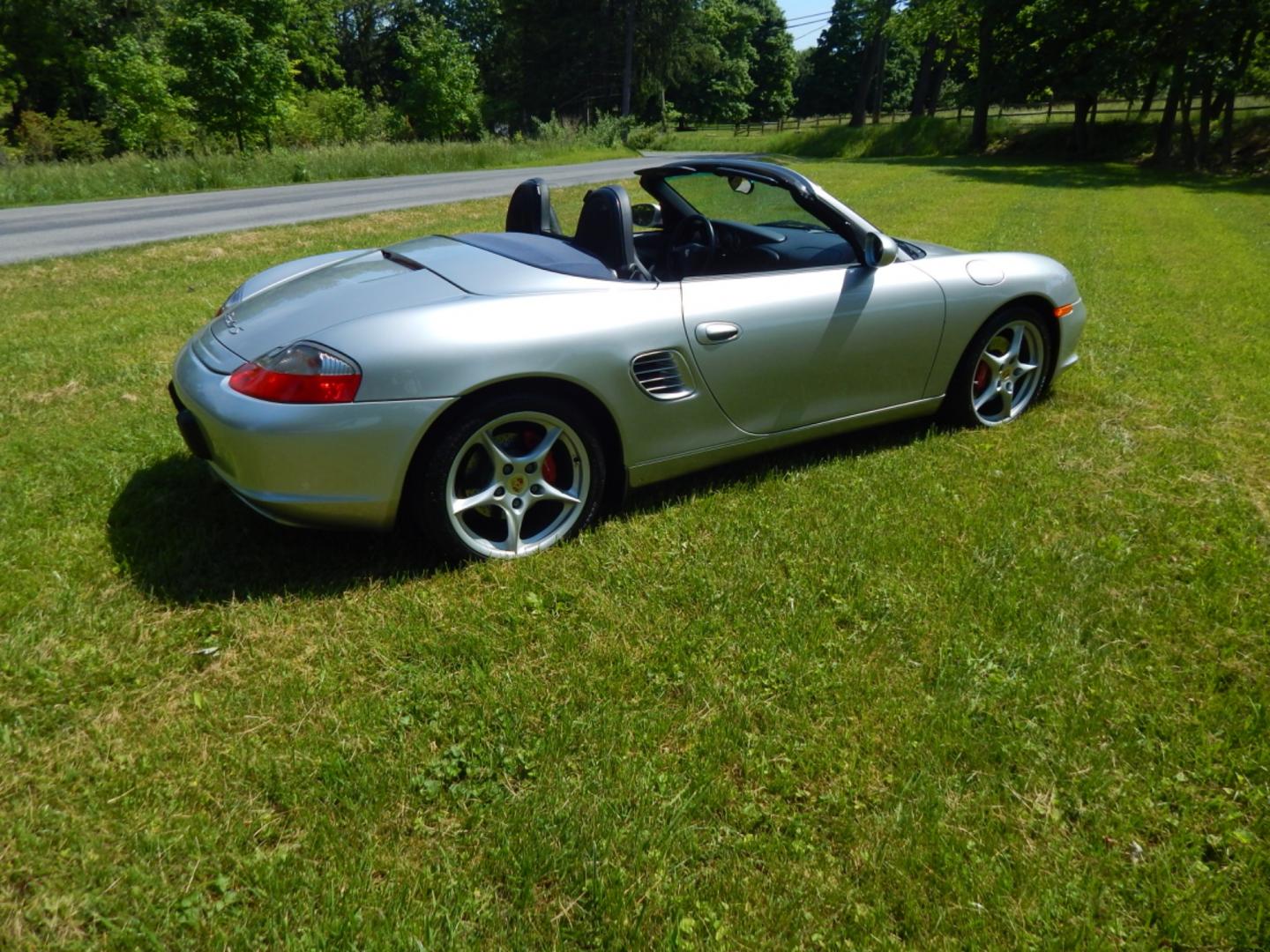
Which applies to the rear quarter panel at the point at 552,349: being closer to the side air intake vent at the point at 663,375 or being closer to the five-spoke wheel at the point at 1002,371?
the side air intake vent at the point at 663,375

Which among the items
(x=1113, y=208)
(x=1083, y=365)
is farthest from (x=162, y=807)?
(x=1113, y=208)

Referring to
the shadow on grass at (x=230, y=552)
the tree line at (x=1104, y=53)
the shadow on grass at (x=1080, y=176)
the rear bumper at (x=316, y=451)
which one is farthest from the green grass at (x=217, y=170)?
the tree line at (x=1104, y=53)

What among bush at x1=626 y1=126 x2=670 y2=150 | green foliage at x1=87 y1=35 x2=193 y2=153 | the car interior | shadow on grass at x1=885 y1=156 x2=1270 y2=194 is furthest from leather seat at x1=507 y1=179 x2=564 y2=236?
bush at x1=626 y1=126 x2=670 y2=150

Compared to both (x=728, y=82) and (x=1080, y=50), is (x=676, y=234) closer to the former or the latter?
(x=1080, y=50)

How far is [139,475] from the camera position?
3652 millimetres

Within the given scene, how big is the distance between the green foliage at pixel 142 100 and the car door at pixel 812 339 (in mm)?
27629

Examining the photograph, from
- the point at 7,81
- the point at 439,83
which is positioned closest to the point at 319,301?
the point at 439,83

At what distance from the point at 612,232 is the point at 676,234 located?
2.34 feet

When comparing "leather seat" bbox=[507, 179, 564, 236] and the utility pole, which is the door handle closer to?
"leather seat" bbox=[507, 179, 564, 236]

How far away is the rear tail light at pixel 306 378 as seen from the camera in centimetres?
258

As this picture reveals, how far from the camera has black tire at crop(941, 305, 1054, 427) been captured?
161 inches

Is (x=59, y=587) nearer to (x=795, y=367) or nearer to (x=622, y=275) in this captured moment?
(x=622, y=275)

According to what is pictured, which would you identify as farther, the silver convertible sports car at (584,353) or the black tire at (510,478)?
the black tire at (510,478)

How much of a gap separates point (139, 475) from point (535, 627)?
6.98 feet
